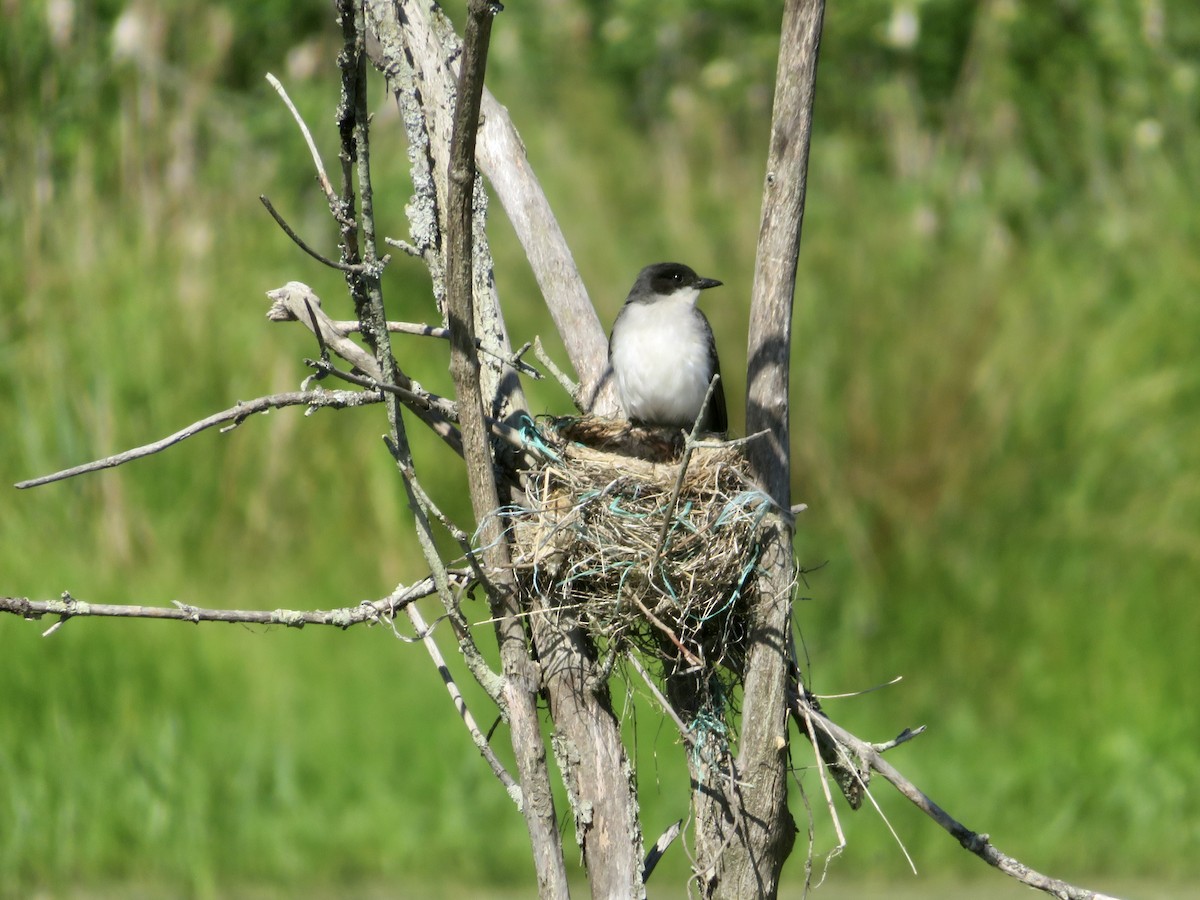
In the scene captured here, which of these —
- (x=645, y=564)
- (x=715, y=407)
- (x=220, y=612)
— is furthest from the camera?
(x=715, y=407)

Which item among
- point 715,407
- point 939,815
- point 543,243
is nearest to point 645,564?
point 543,243

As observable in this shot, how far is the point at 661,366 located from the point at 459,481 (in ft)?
14.6

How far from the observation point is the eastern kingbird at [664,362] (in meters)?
5.42

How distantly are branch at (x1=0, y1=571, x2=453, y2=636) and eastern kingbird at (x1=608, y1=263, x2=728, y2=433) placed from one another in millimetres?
2188

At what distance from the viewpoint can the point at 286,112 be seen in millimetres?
10828

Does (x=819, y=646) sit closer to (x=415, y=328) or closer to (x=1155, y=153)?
(x=1155, y=153)

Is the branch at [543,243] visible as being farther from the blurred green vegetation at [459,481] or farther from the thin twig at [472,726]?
the blurred green vegetation at [459,481]

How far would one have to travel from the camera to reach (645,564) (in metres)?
3.67

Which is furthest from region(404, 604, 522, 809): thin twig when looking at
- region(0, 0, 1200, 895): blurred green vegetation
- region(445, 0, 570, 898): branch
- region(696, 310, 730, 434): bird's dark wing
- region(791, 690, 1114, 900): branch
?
region(0, 0, 1200, 895): blurred green vegetation

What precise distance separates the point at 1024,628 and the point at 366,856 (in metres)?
4.04

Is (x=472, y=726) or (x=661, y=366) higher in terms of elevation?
(x=661, y=366)

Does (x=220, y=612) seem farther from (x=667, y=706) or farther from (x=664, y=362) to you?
(x=664, y=362)

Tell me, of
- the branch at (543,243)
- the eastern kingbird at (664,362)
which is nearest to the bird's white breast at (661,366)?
the eastern kingbird at (664,362)

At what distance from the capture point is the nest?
3.49 meters
